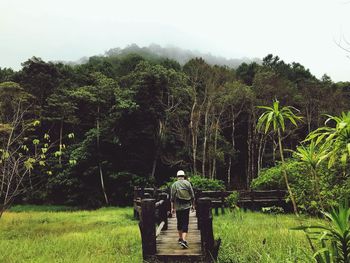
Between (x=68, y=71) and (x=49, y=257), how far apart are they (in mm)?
32150

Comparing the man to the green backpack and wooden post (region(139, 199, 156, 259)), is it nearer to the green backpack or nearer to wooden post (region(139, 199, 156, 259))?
the green backpack

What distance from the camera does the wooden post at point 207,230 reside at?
7.18 m

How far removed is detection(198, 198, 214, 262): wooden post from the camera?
718cm

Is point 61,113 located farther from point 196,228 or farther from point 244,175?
point 196,228

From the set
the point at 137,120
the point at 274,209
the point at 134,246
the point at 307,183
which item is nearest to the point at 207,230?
the point at 134,246


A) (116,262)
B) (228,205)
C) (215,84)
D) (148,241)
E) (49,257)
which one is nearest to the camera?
(148,241)

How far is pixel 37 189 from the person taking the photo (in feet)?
108

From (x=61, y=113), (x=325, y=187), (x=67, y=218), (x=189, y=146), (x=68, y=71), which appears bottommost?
(x=67, y=218)

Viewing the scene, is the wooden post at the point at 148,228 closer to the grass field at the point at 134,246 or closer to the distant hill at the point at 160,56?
the grass field at the point at 134,246

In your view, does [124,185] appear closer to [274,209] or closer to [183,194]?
[274,209]

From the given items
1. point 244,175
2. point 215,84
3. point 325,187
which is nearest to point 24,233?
point 325,187

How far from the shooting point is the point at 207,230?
23.7ft

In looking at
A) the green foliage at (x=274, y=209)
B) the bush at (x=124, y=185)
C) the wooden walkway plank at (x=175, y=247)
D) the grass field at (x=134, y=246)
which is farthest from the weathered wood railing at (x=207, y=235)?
the bush at (x=124, y=185)

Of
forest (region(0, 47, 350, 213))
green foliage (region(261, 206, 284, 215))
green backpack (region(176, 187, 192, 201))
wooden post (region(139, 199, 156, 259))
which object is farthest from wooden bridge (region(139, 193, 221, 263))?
forest (region(0, 47, 350, 213))
